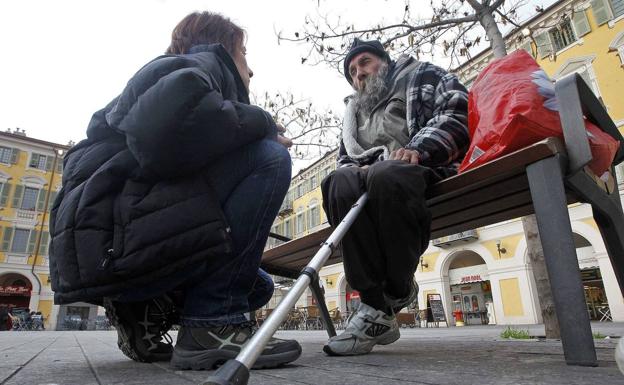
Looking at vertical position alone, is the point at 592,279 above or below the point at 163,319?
above

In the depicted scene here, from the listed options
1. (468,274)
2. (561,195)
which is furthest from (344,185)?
(468,274)

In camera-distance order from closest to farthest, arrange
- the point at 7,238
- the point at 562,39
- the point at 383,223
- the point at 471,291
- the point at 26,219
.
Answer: the point at 383,223, the point at 562,39, the point at 471,291, the point at 7,238, the point at 26,219

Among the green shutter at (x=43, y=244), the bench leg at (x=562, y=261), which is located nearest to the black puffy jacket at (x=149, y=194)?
the bench leg at (x=562, y=261)

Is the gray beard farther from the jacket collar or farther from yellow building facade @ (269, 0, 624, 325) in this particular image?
yellow building facade @ (269, 0, 624, 325)

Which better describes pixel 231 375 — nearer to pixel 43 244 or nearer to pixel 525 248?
pixel 525 248

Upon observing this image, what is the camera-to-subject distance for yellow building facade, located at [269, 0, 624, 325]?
14.5m

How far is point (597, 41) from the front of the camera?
15297mm

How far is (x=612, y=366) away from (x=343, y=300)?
23.9 m

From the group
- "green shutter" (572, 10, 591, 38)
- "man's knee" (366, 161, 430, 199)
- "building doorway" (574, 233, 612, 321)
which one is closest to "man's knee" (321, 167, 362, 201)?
"man's knee" (366, 161, 430, 199)

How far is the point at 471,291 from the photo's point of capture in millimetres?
18891

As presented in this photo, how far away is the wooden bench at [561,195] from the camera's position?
117cm

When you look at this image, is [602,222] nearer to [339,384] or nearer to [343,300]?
[339,384]

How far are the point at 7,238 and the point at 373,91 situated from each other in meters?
Answer: 30.6

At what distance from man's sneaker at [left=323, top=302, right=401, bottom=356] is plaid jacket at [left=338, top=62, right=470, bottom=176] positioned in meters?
0.70
